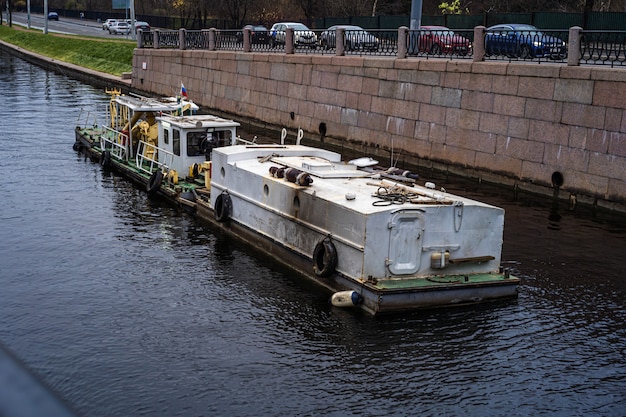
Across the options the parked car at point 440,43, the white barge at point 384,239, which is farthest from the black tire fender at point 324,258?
the parked car at point 440,43

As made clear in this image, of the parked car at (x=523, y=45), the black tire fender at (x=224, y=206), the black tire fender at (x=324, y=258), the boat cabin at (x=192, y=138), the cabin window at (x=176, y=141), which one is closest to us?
the black tire fender at (x=324, y=258)

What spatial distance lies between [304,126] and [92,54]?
36.1 meters

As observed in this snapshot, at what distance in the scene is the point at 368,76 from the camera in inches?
1181

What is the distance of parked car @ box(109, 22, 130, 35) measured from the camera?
277 ft

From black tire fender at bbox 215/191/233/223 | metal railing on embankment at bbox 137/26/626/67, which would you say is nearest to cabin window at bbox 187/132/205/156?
black tire fender at bbox 215/191/233/223

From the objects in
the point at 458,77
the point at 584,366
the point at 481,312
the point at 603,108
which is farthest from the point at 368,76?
the point at 584,366

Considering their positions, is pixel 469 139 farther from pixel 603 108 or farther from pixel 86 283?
pixel 86 283

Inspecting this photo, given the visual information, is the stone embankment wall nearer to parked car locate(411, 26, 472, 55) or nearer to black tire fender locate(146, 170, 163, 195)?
parked car locate(411, 26, 472, 55)

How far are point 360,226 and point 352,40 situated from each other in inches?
853

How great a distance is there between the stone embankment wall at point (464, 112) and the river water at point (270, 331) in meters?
2.40

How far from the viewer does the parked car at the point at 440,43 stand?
2694 cm

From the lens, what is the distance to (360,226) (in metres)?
13.2

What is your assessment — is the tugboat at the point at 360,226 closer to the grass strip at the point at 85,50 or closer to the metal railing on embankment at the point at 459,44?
the metal railing on embankment at the point at 459,44

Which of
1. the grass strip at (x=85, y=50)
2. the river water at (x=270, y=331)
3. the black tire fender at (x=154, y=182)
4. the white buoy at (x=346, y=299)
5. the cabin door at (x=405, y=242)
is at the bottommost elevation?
the river water at (x=270, y=331)
